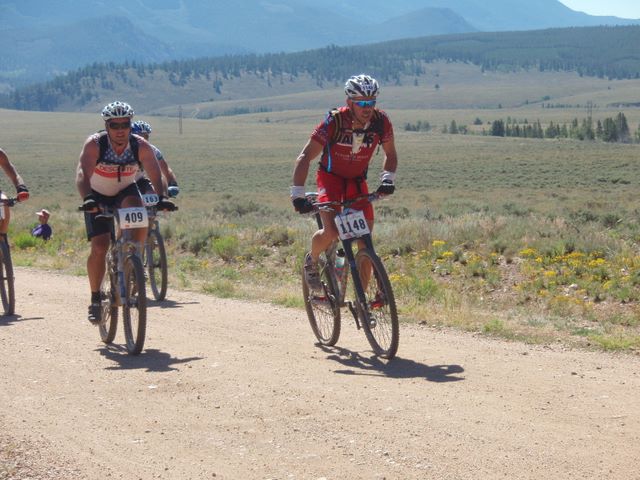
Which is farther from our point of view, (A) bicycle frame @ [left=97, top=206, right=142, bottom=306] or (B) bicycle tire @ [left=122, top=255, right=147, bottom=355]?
(A) bicycle frame @ [left=97, top=206, right=142, bottom=306]

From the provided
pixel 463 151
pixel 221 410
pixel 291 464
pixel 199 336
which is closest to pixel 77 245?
pixel 199 336

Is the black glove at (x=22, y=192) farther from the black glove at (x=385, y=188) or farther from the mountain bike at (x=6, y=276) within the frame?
the black glove at (x=385, y=188)

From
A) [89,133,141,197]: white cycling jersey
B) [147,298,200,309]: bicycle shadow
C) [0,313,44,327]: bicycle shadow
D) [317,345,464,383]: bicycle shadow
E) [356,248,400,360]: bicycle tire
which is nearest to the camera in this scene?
[317,345,464,383]: bicycle shadow

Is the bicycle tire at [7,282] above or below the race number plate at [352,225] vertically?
below

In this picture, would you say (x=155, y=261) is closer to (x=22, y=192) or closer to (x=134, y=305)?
(x=22, y=192)

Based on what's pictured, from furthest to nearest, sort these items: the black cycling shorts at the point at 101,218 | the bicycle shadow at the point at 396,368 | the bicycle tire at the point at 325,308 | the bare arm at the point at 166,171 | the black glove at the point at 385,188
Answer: the bare arm at the point at 166,171 → the black cycling shorts at the point at 101,218 → the bicycle tire at the point at 325,308 → the black glove at the point at 385,188 → the bicycle shadow at the point at 396,368

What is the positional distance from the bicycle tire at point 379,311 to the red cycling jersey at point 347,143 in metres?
0.68

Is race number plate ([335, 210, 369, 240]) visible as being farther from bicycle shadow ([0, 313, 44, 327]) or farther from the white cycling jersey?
bicycle shadow ([0, 313, 44, 327])

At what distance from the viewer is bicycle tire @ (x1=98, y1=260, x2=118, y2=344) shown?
7.88m

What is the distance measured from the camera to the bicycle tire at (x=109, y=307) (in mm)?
7875

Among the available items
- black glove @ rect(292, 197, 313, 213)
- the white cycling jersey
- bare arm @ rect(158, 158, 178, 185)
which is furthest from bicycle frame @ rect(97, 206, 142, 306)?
bare arm @ rect(158, 158, 178, 185)

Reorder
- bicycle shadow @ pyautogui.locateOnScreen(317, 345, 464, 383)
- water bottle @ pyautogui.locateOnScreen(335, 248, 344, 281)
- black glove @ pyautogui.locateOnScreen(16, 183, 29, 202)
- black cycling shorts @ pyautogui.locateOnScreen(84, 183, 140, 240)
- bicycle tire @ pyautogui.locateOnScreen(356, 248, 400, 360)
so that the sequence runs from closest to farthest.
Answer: bicycle shadow @ pyautogui.locateOnScreen(317, 345, 464, 383) → bicycle tire @ pyautogui.locateOnScreen(356, 248, 400, 360) → water bottle @ pyautogui.locateOnScreen(335, 248, 344, 281) → black cycling shorts @ pyautogui.locateOnScreen(84, 183, 140, 240) → black glove @ pyautogui.locateOnScreen(16, 183, 29, 202)

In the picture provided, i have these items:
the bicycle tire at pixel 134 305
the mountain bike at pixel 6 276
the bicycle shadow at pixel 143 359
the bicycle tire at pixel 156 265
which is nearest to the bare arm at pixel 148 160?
the bicycle tire at pixel 134 305

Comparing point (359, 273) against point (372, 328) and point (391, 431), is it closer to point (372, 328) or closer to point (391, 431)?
point (372, 328)
